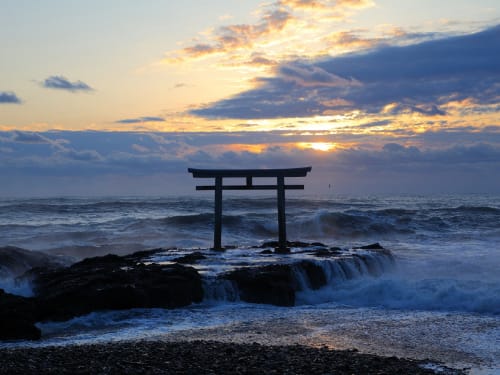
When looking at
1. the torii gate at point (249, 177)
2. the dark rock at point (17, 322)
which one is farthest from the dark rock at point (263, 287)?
the torii gate at point (249, 177)

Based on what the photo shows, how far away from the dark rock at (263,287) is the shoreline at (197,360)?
4.67 metres

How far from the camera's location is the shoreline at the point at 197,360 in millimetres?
7461

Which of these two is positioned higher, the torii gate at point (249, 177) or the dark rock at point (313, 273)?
the torii gate at point (249, 177)

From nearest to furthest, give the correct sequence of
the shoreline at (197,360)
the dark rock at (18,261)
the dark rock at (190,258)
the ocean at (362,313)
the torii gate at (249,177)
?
1. the shoreline at (197,360)
2. the ocean at (362,313)
3. the dark rock at (190,258)
4. the dark rock at (18,261)
5. the torii gate at (249,177)

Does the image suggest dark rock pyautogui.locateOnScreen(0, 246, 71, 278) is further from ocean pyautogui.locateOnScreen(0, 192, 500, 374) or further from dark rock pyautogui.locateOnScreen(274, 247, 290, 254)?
dark rock pyautogui.locateOnScreen(274, 247, 290, 254)

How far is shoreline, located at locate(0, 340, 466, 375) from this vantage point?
7461 mm

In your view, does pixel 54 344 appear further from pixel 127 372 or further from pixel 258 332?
pixel 258 332

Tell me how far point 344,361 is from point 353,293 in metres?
6.67

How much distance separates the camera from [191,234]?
33.2 metres

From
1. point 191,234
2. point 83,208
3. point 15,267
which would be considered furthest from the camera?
point 83,208

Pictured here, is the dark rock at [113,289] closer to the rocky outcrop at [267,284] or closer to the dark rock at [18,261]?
the rocky outcrop at [267,284]

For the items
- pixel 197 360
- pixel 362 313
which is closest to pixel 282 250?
pixel 362 313

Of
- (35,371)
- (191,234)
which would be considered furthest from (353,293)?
(191,234)

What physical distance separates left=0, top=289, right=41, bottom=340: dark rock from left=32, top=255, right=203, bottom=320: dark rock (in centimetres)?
107
